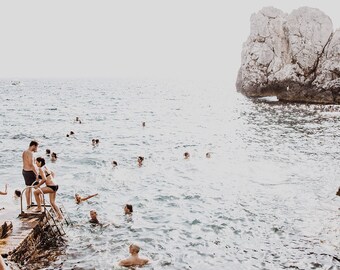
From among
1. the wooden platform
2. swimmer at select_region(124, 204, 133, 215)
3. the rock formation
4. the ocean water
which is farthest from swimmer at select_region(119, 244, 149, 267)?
the rock formation

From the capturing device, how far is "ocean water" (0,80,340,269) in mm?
11820

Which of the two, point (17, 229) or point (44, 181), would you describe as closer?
point (17, 229)

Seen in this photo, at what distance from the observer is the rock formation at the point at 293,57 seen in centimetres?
6281

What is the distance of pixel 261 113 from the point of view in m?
52.3

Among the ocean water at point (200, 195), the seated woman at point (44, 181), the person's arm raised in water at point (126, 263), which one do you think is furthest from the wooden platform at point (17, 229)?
the person's arm raised in water at point (126, 263)

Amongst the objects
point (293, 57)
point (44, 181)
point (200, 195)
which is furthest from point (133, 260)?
point (293, 57)

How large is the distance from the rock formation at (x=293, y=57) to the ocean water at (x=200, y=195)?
29405 mm

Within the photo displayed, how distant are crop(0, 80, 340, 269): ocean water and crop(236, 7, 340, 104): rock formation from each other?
29.4 metres

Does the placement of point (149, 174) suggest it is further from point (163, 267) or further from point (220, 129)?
point (220, 129)

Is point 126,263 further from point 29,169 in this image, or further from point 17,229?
point 29,169

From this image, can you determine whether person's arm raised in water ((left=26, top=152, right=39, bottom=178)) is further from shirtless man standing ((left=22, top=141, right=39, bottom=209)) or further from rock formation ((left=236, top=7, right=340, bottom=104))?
rock formation ((left=236, top=7, right=340, bottom=104))

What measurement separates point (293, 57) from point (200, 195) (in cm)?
5958

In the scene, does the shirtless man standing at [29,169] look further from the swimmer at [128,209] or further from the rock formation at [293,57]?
the rock formation at [293,57]

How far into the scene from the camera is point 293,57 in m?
68.9
